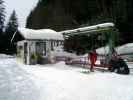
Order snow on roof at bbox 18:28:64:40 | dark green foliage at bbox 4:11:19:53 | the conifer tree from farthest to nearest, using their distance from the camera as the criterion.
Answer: the conifer tree
dark green foliage at bbox 4:11:19:53
snow on roof at bbox 18:28:64:40

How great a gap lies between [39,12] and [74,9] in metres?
14.6

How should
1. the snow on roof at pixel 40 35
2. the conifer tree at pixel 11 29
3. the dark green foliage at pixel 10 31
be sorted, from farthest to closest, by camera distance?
the conifer tree at pixel 11 29 → the dark green foliage at pixel 10 31 → the snow on roof at pixel 40 35

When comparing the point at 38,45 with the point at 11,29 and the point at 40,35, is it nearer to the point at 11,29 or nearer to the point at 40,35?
the point at 40,35

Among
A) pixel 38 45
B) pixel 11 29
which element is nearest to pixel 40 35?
pixel 38 45

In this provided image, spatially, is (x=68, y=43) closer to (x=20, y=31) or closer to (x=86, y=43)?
(x=86, y=43)

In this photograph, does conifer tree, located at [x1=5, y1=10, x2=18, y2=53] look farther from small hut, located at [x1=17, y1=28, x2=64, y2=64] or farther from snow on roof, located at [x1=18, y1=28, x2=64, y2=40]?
snow on roof, located at [x1=18, y1=28, x2=64, y2=40]

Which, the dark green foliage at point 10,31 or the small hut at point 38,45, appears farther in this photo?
the dark green foliage at point 10,31

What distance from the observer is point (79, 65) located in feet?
66.4

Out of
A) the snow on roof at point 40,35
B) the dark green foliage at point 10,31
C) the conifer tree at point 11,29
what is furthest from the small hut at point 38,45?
the conifer tree at point 11,29

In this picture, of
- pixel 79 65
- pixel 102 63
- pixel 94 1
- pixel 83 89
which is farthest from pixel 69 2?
pixel 83 89

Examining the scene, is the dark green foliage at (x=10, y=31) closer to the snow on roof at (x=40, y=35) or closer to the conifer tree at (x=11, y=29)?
the conifer tree at (x=11, y=29)

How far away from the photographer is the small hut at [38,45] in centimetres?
2242

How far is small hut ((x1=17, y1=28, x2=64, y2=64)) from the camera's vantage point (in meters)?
22.4

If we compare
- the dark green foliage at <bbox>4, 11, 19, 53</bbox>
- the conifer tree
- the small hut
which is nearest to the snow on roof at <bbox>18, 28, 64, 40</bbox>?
the small hut
